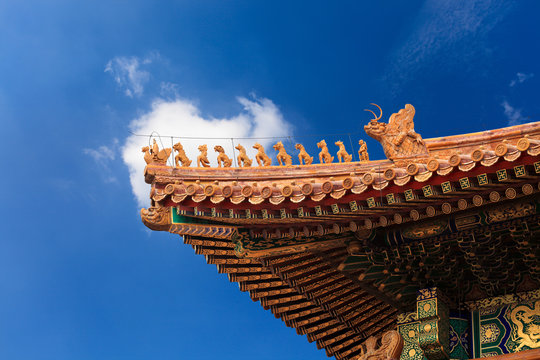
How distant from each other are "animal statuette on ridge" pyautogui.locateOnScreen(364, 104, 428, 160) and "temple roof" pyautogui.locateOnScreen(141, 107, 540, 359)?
0.06 ft

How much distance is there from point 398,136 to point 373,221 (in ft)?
4.51

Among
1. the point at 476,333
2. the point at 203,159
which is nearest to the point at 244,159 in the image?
the point at 203,159

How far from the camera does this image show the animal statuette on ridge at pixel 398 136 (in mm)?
7750

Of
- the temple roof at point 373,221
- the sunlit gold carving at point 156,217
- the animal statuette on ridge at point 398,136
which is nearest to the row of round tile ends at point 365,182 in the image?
the temple roof at point 373,221

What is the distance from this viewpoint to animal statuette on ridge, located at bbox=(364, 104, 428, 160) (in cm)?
775

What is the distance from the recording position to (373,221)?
22.8 feet

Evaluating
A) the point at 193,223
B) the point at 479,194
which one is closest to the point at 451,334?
the point at 479,194

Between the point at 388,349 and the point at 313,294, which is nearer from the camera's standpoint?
the point at 388,349

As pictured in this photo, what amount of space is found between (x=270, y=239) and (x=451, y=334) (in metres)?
2.55

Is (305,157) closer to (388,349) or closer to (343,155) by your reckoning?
(343,155)

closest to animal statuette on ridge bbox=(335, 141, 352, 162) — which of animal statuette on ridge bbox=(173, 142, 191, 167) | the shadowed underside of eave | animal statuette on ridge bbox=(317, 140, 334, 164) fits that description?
animal statuette on ridge bbox=(317, 140, 334, 164)

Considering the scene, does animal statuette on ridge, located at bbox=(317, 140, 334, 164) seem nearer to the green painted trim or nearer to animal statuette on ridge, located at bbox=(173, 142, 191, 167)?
animal statuette on ridge, located at bbox=(173, 142, 191, 167)

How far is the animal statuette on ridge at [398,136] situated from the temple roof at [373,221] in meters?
0.02

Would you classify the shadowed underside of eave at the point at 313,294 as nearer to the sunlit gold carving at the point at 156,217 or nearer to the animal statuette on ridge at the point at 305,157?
the sunlit gold carving at the point at 156,217
